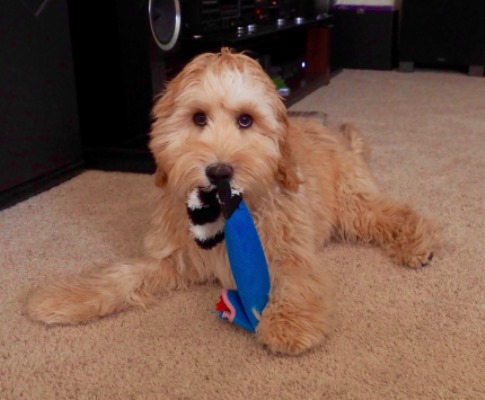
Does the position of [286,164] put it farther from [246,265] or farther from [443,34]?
[443,34]

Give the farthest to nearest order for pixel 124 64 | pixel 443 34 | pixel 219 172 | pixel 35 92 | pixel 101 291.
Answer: pixel 443 34 < pixel 124 64 < pixel 35 92 < pixel 101 291 < pixel 219 172

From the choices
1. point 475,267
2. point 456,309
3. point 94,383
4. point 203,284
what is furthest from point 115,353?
point 475,267

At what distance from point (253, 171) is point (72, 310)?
0.45 meters

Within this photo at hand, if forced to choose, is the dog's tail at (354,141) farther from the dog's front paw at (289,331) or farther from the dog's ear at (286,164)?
the dog's front paw at (289,331)

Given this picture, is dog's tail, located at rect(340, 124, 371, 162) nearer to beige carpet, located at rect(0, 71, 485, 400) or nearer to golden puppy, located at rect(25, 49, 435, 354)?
beige carpet, located at rect(0, 71, 485, 400)

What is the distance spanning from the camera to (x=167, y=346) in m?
1.12

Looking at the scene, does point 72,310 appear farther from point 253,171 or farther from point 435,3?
point 435,3

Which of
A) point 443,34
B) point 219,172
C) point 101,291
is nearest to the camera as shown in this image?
point 219,172

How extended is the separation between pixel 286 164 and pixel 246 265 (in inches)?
9.1

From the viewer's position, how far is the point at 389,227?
5.01 feet

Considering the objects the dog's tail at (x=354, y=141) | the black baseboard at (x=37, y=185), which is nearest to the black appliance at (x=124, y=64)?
the black baseboard at (x=37, y=185)

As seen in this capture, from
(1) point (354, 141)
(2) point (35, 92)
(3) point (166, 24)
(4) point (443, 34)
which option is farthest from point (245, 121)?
(4) point (443, 34)

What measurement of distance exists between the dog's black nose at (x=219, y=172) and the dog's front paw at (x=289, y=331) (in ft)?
0.85

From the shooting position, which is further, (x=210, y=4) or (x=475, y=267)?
(x=210, y=4)
